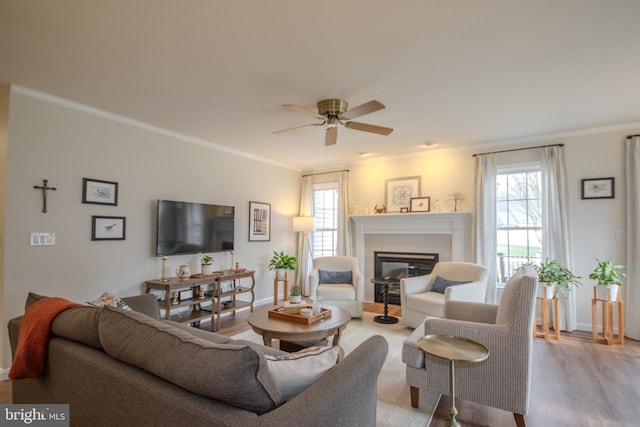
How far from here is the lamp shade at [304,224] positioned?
18.9 feet

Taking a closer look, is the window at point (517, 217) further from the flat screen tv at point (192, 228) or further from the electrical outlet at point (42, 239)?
the electrical outlet at point (42, 239)

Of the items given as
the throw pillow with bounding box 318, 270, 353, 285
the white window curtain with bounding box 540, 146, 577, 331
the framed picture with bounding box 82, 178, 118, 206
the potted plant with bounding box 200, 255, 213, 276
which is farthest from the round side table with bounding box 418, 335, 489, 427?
the framed picture with bounding box 82, 178, 118, 206

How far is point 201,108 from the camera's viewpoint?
3.32 meters

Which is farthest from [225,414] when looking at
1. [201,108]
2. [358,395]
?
[201,108]

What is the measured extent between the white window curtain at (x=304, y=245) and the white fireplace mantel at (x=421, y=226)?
Answer: 1016 mm

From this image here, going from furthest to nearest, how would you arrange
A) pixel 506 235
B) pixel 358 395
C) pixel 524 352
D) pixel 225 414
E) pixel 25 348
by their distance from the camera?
pixel 506 235, pixel 524 352, pixel 25 348, pixel 358 395, pixel 225 414

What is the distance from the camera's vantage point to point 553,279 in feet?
12.2

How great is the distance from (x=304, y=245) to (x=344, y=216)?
1.06 meters

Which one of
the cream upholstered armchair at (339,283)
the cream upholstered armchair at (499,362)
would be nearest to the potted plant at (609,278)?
the cream upholstered armchair at (499,362)

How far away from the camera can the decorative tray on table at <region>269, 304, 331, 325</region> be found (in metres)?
2.89

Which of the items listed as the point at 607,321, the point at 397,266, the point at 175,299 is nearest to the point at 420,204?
the point at 397,266

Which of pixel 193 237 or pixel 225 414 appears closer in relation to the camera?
pixel 225 414

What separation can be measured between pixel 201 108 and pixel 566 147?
4598 mm

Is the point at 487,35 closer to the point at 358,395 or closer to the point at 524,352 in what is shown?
the point at 524,352
